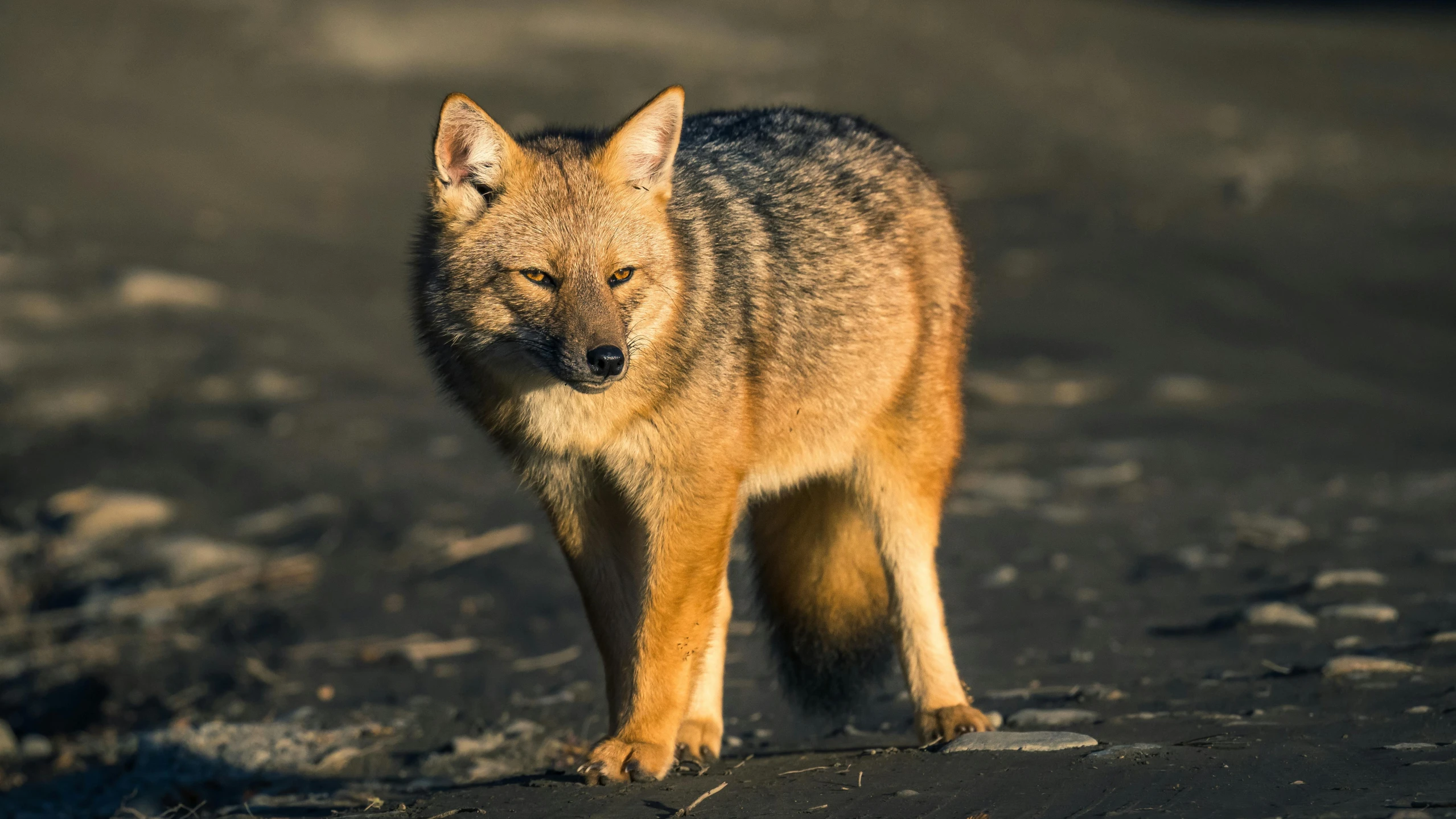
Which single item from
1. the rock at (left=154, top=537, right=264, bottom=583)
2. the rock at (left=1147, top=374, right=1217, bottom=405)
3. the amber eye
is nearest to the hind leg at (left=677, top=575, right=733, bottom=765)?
the amber eye

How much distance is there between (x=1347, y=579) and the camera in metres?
6.21

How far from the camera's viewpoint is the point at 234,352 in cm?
1017

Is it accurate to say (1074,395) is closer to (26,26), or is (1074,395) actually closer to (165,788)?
(165,788)

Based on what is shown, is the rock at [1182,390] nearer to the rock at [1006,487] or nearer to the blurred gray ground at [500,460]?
the blurred gray ground at [500,460]

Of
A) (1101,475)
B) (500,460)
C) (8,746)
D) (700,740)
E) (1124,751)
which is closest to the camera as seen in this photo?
(1124,751)

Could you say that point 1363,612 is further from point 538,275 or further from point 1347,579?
point 538,275

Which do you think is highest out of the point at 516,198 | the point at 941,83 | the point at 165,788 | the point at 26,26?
the point at 26,26

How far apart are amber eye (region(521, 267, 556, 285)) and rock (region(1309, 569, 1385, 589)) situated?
380cm

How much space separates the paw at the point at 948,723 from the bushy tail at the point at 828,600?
17.6 inches

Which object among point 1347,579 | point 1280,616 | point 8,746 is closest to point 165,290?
point 8,746

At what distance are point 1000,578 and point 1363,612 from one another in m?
1.73

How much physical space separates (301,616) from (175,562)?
40.9 inches

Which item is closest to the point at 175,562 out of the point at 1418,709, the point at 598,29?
the point at 1418,709

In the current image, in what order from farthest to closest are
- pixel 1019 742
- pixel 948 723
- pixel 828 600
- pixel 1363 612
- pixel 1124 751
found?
pixel 1363 612, pixel 828 600, pixel 948 723, pixel 1019 742, pixel 1124 751
